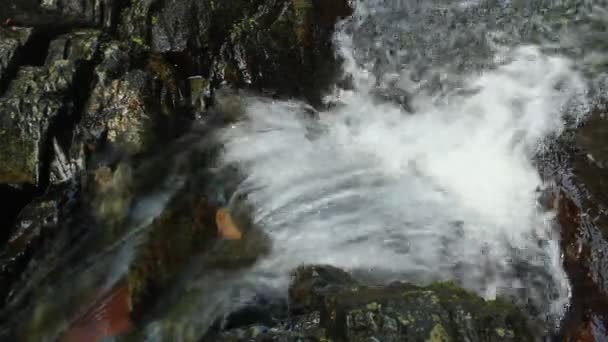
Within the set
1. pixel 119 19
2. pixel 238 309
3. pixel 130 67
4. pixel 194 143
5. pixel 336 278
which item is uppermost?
pixel 119 19

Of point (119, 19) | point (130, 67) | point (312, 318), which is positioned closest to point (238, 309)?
point (312, 318)

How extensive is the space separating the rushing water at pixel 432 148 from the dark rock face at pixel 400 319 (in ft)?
3.52

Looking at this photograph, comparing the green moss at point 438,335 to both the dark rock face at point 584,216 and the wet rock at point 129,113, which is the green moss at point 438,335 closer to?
the dark rock face at point 584,216

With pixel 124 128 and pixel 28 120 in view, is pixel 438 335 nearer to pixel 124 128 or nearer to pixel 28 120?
pixel 124 128

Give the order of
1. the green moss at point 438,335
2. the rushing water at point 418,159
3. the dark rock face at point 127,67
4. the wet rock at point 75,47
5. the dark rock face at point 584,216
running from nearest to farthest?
the green moss at point 438,335
the dark rock face at point 584,216
the rushing water at point 418,159
the dark rock face at point 127,67
the wet rock at point 75,47

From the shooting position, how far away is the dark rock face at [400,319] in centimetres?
406

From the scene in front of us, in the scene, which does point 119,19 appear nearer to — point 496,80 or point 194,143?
point 194,143

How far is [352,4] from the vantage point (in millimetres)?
8688

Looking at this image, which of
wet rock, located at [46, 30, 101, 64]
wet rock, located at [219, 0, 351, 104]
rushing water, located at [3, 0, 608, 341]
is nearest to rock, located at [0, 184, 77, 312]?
rushing water, located at [3, 0, 608, 341]

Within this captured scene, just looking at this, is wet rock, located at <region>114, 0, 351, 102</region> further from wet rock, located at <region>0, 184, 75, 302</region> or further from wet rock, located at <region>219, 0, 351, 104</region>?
wet rock, located at <region>0, 184, 75, 302</region>

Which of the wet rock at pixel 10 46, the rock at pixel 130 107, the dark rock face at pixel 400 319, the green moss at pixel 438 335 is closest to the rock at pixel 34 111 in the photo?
the wet rock at pixel 10 46

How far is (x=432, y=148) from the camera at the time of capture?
704 centimetres

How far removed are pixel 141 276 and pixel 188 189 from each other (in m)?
1.22

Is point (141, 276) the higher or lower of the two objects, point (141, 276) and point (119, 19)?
the lower
